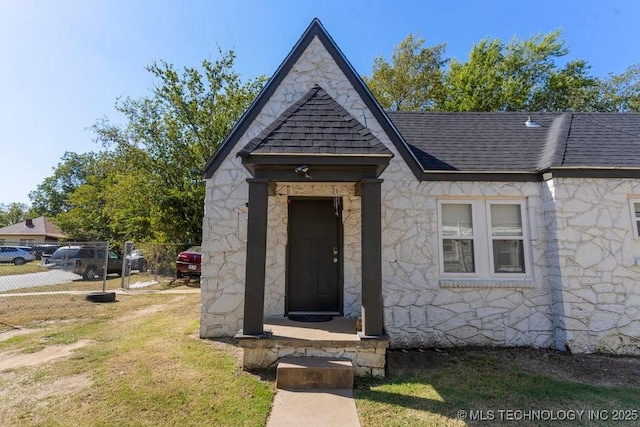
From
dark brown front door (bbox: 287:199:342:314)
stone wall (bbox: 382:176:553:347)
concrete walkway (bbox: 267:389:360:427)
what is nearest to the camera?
concrete walkway (bbox: 267:389:360:427)

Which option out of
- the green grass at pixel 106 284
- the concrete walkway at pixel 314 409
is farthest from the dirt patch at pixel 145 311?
the concrete walkway at pixel 314 409

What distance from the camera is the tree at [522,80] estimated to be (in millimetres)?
20234

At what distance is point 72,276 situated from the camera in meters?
12.8

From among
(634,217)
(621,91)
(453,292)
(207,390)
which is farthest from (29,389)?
(621,91)

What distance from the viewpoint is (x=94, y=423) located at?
317cm

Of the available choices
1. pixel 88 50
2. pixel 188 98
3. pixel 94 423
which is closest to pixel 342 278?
pixel 94 423

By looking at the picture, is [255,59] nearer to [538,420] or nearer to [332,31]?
[332,31]

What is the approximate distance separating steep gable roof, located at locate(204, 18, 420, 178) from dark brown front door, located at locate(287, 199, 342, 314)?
1.77 metres

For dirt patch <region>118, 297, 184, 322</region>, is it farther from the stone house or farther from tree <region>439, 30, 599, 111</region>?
tree <region>439, 30, 599, 111</region>

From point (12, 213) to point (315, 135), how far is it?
76131 mm

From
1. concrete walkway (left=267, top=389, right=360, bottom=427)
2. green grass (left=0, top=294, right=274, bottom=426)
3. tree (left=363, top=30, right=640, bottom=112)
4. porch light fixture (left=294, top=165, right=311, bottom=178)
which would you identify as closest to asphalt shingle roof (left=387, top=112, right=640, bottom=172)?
porch light fixture (left=294, top=165, right=311, bottom=178)

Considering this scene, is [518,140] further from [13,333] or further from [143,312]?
[13,333]

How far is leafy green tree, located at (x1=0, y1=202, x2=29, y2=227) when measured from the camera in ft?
181

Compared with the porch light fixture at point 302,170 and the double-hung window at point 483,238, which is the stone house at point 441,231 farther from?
the porch light fixture at point 302,170
